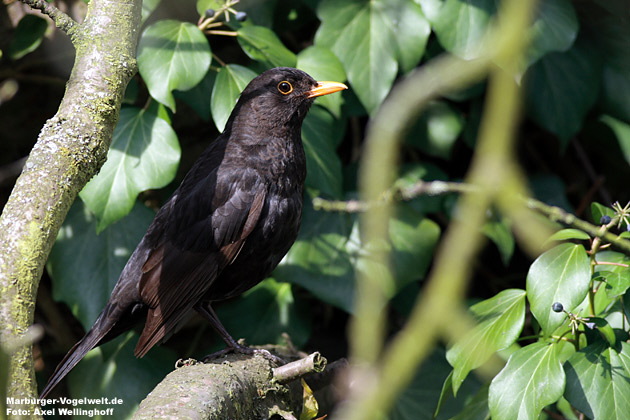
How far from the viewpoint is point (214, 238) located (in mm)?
2998

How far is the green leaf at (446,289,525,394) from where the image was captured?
2465 mm

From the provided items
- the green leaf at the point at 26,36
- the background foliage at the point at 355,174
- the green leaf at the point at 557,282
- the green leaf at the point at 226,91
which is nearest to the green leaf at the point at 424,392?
the background foliage at the point at 355,174

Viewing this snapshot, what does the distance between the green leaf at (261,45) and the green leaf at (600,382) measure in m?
1.91

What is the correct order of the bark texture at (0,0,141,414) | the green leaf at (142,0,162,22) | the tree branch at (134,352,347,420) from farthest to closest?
1. the green leaf at (142,0,162,22)
2. the tree branch at (134,352,347,420)
3. the bark texture at (0,0,141,414)

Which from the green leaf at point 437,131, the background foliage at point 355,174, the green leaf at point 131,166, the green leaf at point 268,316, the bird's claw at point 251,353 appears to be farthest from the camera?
the green leaf at point 437,131

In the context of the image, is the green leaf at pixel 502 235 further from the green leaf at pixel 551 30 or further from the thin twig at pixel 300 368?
the thin twig at pixel 300 368

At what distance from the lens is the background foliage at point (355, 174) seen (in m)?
2.43

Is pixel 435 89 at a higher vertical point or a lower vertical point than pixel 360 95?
higher

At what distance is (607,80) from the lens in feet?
12.7

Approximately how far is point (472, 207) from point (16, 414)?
1.24 m

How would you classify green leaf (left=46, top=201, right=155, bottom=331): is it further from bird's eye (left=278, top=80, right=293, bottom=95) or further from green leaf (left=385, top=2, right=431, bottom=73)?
green leaf (left=385, top=2, right=431, bottom=73)

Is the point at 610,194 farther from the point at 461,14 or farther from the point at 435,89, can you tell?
the point at 435,89

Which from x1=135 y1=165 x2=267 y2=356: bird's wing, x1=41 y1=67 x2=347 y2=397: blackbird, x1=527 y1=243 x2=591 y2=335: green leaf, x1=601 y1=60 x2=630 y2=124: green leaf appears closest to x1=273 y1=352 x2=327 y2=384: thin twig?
x1=41 y1=67 x2=347 y2=397: blackbird

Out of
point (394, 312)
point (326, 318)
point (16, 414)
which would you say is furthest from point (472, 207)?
point (326, 318)
